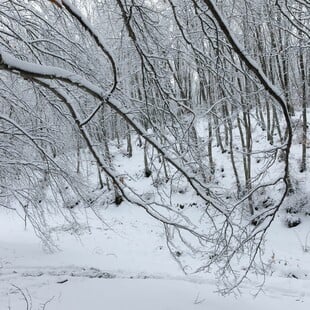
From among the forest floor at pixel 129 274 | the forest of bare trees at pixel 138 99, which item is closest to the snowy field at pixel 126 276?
the forest floor at pixel 129 274

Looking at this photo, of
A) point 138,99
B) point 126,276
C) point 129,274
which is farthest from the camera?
point 129,274

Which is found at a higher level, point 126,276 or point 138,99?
point 138,99

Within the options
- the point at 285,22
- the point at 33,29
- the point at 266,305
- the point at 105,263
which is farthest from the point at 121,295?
the point at 285,22

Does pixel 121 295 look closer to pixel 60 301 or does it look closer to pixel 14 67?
pixel 60 301

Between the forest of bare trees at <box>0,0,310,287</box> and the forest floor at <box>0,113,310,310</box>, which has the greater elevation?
the forest of bare trees at <box>0,0,310,287</box>

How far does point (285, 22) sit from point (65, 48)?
8557 mm

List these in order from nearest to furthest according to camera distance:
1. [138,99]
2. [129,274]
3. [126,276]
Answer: [138,99]
[126,276]
[129,274]

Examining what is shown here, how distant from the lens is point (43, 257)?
9.33m

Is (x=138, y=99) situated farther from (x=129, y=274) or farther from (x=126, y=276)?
(x=129, y=274)

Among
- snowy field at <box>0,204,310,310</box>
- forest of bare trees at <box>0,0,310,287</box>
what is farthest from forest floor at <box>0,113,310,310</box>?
forest of bare trees at <box>0,0,310,287</box>

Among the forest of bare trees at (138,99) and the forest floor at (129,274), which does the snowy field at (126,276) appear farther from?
the forest of bare trees at (138,99)

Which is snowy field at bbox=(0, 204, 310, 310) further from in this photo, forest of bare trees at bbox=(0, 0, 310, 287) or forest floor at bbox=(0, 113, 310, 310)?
forest of bare trees at bbox=(0, 0, 310, 287)

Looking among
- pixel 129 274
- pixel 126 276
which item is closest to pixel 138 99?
pixel 126 276

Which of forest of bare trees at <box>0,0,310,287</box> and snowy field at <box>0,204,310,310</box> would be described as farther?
snowy field at <box>0,204,310,310</box>
